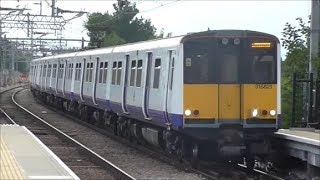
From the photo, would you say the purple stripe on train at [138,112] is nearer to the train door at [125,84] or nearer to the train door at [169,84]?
the train door at [169,84]

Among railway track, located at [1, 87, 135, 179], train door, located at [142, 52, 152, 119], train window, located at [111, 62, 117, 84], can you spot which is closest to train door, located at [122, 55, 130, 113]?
train window, located at [111, 62, 117, 84]

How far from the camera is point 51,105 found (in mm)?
38344

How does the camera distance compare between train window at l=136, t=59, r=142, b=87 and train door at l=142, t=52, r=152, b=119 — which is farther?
train window at l=136, t=59, r=142, b=87

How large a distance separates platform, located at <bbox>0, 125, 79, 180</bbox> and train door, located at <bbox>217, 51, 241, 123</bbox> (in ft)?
11.1

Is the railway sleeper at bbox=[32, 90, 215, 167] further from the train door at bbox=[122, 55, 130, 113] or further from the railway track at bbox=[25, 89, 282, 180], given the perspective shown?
the train door at bbox=[122, 55, 130, 113]

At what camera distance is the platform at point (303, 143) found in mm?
10532

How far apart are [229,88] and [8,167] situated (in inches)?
182

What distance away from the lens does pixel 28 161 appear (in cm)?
1231

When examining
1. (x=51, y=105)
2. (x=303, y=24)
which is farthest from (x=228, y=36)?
(x=51, y=105)

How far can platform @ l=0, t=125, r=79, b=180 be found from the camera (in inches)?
416

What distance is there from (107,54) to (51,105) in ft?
60.9

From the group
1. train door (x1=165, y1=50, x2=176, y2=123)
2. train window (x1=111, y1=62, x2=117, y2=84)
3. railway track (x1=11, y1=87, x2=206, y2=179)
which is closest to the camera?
railway track (x1=11, y1=87, x2=206, y2=179)

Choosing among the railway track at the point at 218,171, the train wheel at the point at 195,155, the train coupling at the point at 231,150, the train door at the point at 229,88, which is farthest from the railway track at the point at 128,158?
the train door at the point at 229,88

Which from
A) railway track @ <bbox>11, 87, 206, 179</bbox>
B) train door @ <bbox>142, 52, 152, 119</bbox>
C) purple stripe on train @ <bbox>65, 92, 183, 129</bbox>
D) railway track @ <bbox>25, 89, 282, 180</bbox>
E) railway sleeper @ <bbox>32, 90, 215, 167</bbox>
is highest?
train door @ <bbox>142, 52, 152, 119</bbox>
